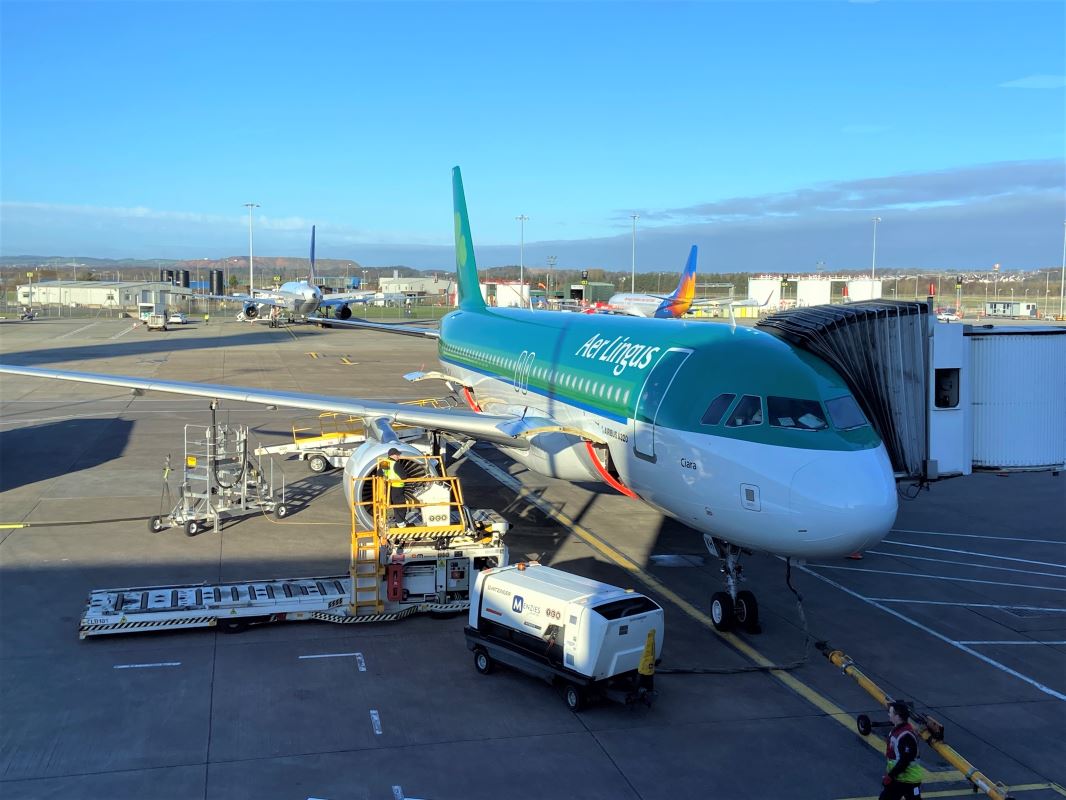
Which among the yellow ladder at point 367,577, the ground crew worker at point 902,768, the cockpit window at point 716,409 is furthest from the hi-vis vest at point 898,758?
the yellow ladder at point 367,577

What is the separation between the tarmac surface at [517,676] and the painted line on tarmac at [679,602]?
77 mm

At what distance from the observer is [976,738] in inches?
458

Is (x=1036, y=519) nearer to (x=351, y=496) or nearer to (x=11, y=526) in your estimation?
(x=351, y=496)

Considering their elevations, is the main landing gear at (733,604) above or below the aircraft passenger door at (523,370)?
below

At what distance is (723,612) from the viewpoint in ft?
48.9

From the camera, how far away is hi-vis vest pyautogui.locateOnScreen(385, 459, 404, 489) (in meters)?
16.4

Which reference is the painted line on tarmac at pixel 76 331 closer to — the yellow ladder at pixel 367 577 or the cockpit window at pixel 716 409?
the yellow ladder at pixel 367 577

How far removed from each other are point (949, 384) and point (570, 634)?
8404 millimetres

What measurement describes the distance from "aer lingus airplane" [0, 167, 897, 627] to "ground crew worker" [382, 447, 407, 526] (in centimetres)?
29

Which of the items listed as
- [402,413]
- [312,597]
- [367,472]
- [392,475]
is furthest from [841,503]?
[402,413]

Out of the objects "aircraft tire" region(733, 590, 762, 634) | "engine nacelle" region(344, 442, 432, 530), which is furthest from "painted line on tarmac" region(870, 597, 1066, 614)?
"engine nacelle" region(344, 442, 432, 530)

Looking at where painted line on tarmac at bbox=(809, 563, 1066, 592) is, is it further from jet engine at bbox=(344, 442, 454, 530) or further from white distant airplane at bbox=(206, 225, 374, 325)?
white distant airplane at bbox=(206, 225, 374, 325)

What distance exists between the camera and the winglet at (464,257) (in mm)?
32875

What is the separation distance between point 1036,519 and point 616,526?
11959 millimetres
